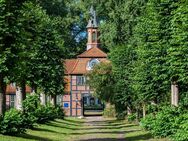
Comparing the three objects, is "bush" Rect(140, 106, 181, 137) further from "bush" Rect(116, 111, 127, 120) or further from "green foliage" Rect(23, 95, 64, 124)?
"bush" Rect(116, 111, 127, 120)

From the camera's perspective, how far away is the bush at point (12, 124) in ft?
88.5

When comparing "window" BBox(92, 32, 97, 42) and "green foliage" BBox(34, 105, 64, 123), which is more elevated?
"window" BBox(92, 32, 97, 42)

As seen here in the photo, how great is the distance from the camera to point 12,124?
90.4 ft

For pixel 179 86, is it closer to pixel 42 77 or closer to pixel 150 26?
pixel 150 26

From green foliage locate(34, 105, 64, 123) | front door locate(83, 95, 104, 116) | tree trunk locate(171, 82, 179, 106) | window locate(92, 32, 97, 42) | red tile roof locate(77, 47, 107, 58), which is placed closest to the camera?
tree trunk locate(171, 82, 179, 106)

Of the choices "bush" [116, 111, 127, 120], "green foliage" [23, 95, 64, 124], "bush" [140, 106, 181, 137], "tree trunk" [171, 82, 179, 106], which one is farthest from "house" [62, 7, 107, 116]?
"bush" [140, 106, 181, 137]

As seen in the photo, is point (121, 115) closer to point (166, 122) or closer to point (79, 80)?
point (79, 80)

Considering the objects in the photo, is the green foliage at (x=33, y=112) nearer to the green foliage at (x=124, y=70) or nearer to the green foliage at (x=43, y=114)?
the green foliage at (x=43, y=114)

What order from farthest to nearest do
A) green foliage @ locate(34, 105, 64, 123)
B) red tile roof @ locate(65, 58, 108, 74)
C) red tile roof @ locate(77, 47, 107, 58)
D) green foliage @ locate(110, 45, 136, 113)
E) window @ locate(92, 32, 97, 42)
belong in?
window @ locate(92, 32, 97, 42), red tile roof @ locate(77, 47, 107, 58), red tile roof @ locate(65, 58, 108, 74), green foliage @ locate(110, 45, 136, 113), green foliage @ locate(34, 105, 64, 123)

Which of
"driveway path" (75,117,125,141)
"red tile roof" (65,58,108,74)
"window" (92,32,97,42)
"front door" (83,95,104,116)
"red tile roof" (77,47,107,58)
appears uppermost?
"window" (92,32,97,42)

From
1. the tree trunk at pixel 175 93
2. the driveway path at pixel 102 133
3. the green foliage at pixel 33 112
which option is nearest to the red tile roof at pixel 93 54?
the green foliage at pixel 33 112

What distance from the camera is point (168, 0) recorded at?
28156mm

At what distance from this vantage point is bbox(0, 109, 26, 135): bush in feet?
88.5

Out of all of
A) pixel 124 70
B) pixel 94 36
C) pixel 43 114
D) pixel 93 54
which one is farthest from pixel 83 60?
pixel 43 114
